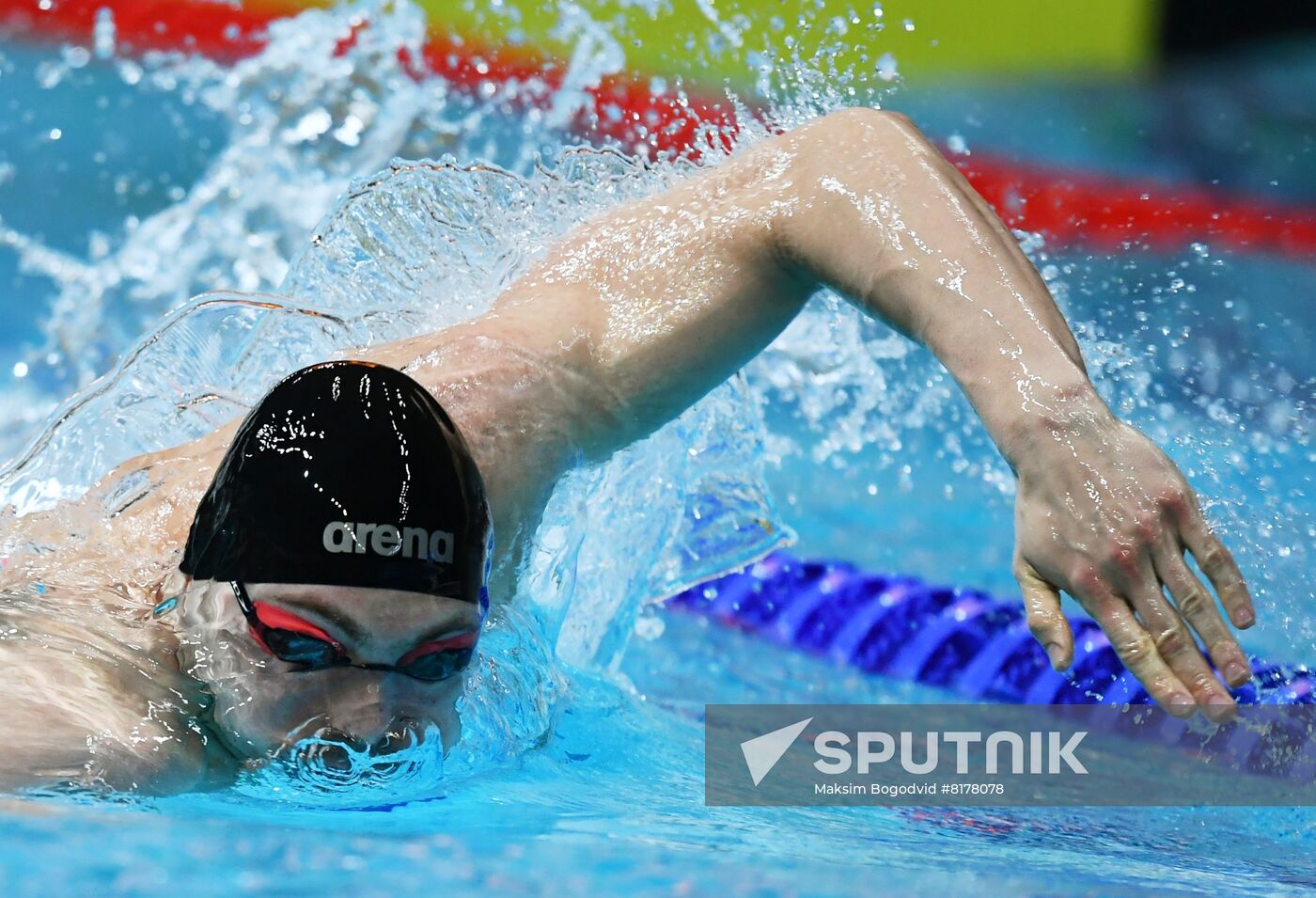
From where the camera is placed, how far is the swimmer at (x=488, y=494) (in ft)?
4.33

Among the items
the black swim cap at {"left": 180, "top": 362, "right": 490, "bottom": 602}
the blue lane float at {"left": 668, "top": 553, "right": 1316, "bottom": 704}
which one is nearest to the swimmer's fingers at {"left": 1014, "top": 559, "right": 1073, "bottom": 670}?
the black swim cap at {"left": 180, "top": 362, "right": 490, "bottom": 602}

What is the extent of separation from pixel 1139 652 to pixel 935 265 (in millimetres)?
473

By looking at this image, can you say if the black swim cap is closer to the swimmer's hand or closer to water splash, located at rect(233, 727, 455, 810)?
water splash, located at rect(233, 727, 455, 810)

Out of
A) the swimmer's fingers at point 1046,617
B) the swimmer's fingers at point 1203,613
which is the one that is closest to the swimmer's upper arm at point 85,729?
the swimmer's fingers at point 1046,617

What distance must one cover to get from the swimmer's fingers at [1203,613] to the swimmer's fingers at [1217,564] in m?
0.02

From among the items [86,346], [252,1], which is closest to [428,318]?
[86,346]

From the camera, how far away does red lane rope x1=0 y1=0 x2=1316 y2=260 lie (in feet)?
14.8

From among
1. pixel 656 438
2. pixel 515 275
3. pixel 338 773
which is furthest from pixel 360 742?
pixel 656 438

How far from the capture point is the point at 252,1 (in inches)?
196

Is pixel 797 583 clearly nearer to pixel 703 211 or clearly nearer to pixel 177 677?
pixel 703 211

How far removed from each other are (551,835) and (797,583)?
71.7 inches

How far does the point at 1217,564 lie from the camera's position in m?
1.32

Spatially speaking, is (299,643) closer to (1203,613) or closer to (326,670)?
(326,670)

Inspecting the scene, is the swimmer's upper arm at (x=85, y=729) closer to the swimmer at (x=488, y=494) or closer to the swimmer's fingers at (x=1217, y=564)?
the swimmer at (x=488, y=494)
